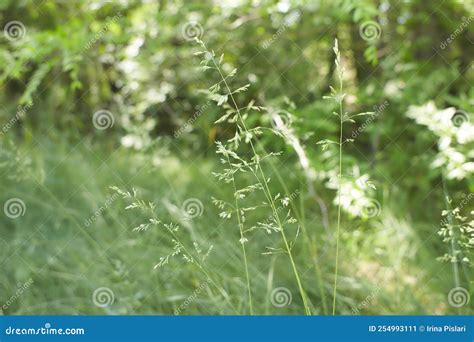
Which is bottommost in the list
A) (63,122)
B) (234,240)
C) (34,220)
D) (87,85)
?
(234,240)

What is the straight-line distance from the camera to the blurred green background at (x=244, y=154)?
2.37m

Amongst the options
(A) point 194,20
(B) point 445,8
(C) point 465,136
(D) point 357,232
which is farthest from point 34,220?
(B) point 445,8

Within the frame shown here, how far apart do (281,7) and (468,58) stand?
164 cm

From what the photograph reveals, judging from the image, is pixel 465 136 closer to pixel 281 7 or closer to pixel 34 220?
pixel 281 7

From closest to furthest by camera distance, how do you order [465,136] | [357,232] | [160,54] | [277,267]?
1. [465,136]
2. [277,267]
3. [357,232]
4. [160,54]

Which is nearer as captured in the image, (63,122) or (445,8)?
(445,8)

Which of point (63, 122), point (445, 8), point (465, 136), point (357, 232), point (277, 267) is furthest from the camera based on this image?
point (63, 122)

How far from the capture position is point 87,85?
481cm

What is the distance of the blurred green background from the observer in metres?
2.37

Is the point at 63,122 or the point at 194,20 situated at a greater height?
the point at 63,122

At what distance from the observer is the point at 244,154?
3270 millimetres

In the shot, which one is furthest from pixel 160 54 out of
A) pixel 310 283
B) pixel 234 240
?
pixel 310 283

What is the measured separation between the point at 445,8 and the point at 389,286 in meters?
1.88

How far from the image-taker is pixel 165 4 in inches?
133
